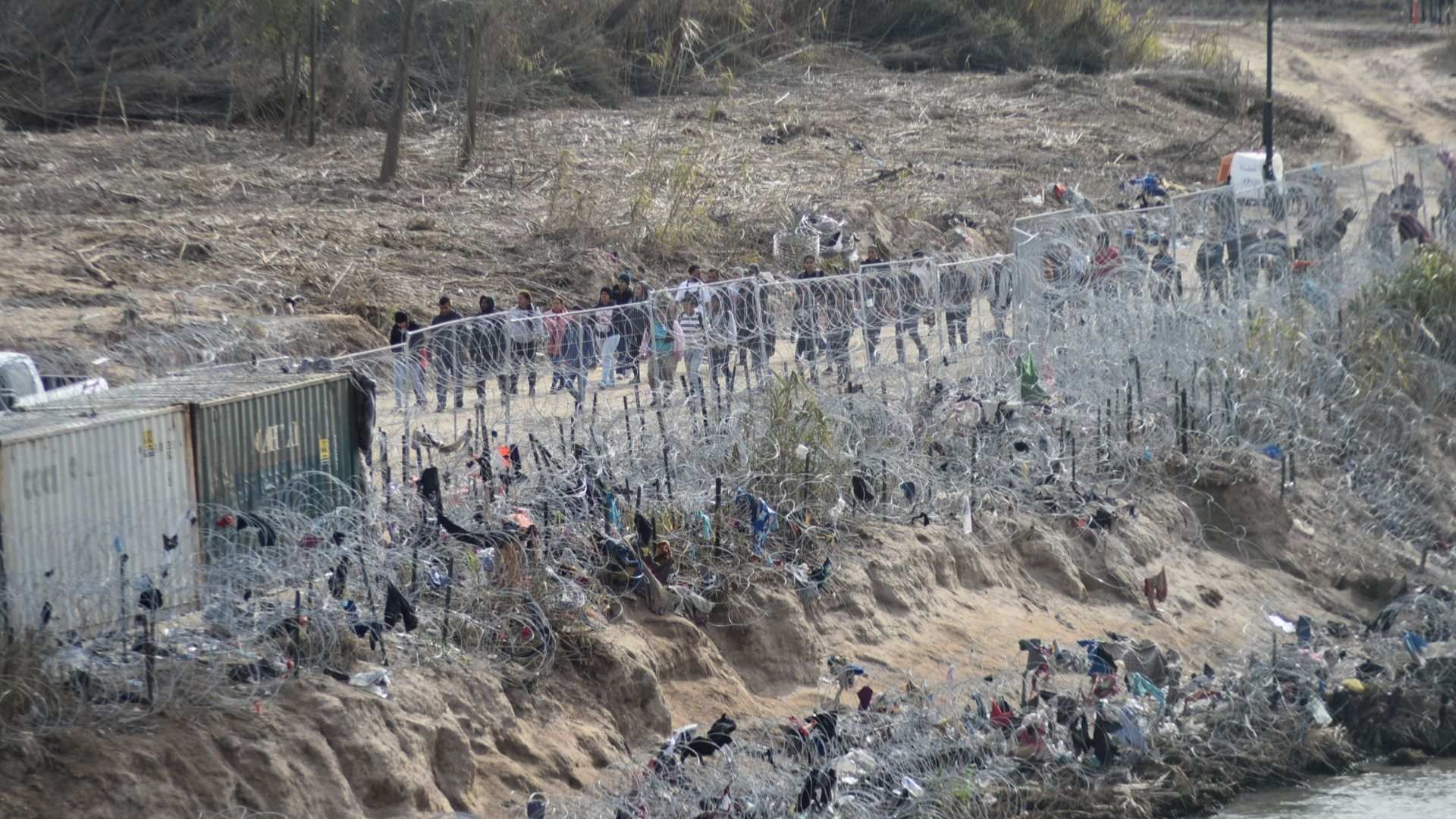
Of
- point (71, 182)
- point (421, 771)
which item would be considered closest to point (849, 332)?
point (421, 771)

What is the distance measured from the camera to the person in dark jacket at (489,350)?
43.8 ft

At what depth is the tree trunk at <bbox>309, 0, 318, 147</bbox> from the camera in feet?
82.1

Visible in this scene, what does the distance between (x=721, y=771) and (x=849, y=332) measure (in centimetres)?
628

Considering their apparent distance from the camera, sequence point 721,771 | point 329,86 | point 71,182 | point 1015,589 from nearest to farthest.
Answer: point 721,771 < point 1015,589 < point 71,182 < point 329,86

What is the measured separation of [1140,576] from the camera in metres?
14.8

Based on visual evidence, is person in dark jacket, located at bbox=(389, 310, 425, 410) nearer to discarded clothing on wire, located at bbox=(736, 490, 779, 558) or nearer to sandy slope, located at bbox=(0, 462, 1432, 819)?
discarded clothing on wire, located at bbox=(736, 490, 779, 558)

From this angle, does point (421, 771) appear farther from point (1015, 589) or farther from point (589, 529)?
point (1015, 589)

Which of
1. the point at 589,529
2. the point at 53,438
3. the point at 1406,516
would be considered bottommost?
the point at 1406,516

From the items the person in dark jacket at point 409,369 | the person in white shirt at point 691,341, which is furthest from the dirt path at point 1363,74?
the person in dark jacket at point 409,369

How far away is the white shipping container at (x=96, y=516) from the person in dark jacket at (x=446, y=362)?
337 cm

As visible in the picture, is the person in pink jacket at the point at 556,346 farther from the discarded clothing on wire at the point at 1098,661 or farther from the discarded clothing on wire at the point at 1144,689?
the discarded clothing on wire at the point at 1144,689

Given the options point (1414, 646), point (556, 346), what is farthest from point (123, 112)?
point (1414, 646)

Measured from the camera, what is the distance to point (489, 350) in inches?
543

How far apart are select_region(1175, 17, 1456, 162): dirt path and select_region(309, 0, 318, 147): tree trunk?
61.6ft
